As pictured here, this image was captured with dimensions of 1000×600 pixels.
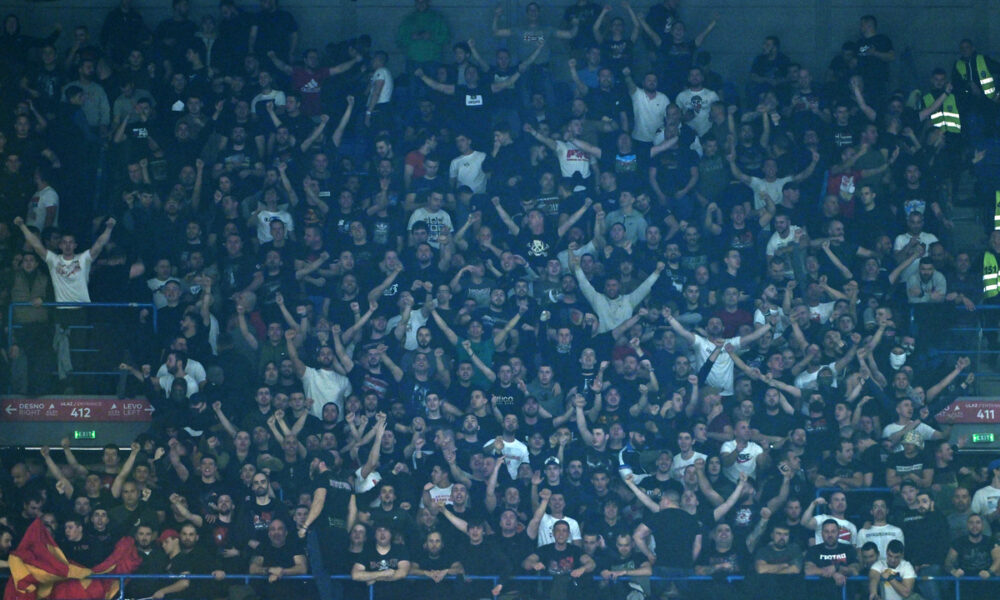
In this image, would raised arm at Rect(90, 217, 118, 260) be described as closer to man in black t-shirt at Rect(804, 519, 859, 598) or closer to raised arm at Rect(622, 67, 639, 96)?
raised arm at Rect(622, 67, 639, 96)

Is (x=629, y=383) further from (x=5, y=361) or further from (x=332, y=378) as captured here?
(x=5, y=361)

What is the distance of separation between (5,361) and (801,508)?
32.8 ft

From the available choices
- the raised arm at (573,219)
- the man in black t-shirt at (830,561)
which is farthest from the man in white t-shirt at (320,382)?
the man in black t-shirt at (830,561)

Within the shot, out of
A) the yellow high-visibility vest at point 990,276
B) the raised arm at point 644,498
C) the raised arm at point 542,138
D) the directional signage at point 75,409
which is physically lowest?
the raised arm at point 644,498

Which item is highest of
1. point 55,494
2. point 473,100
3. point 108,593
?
point 473,100

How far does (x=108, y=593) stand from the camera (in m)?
16.3

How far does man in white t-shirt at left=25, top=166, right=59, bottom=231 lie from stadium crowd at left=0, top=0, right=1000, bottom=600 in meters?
0.03

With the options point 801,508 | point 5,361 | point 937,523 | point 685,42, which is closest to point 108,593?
point 5,361

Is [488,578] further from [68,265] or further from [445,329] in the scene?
[68,265]

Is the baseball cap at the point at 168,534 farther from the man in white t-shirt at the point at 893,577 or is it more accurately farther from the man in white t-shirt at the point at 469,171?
the man in white t-shirt at the point at 893,577

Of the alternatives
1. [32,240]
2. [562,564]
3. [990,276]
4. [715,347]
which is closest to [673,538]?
[562,564]

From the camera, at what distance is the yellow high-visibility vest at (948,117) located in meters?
20.1

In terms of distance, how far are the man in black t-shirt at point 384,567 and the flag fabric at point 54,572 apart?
2632 mm

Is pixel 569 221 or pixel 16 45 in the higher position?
pixel 16 45
